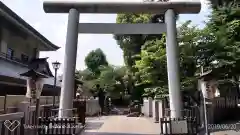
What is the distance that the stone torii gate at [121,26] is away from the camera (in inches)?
354

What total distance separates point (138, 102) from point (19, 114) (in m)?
19.7

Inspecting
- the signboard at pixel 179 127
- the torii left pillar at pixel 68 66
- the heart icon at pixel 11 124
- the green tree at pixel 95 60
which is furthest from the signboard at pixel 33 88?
the green tree at pixel 95 60

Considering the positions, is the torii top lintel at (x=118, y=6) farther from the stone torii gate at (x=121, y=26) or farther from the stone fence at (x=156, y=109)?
the stone fence at (x=156, y=109)

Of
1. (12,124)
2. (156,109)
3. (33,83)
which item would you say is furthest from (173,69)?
(156,109)

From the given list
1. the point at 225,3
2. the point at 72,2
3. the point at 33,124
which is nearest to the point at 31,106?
the point at 33,124

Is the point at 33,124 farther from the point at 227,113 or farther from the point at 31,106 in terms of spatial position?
the point at 227,113

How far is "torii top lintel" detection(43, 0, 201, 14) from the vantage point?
9.42m

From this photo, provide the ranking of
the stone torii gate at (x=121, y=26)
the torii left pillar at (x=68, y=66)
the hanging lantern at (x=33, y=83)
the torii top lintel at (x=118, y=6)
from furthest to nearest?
the torii top lintel at (x=118, y=6)
the stone torii gate at (x=121, y=26)
the torii left pillar at (x=68, y=66)
the hanging lantern at (x=33, y=83)

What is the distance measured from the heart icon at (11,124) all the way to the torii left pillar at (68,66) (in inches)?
97.0

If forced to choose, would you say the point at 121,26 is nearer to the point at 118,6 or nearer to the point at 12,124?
the point at 118,6

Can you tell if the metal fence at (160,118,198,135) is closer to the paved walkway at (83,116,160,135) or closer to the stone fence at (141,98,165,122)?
the paved walkway at (83,116,160,135)

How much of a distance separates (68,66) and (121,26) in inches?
104

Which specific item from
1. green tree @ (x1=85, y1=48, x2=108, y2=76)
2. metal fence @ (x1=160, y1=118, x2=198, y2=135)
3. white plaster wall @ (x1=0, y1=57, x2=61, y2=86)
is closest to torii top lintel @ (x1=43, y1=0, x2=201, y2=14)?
white plaster wall @ (x1=0, y1=57, x2=61, y2=86)

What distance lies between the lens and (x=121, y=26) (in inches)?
378
